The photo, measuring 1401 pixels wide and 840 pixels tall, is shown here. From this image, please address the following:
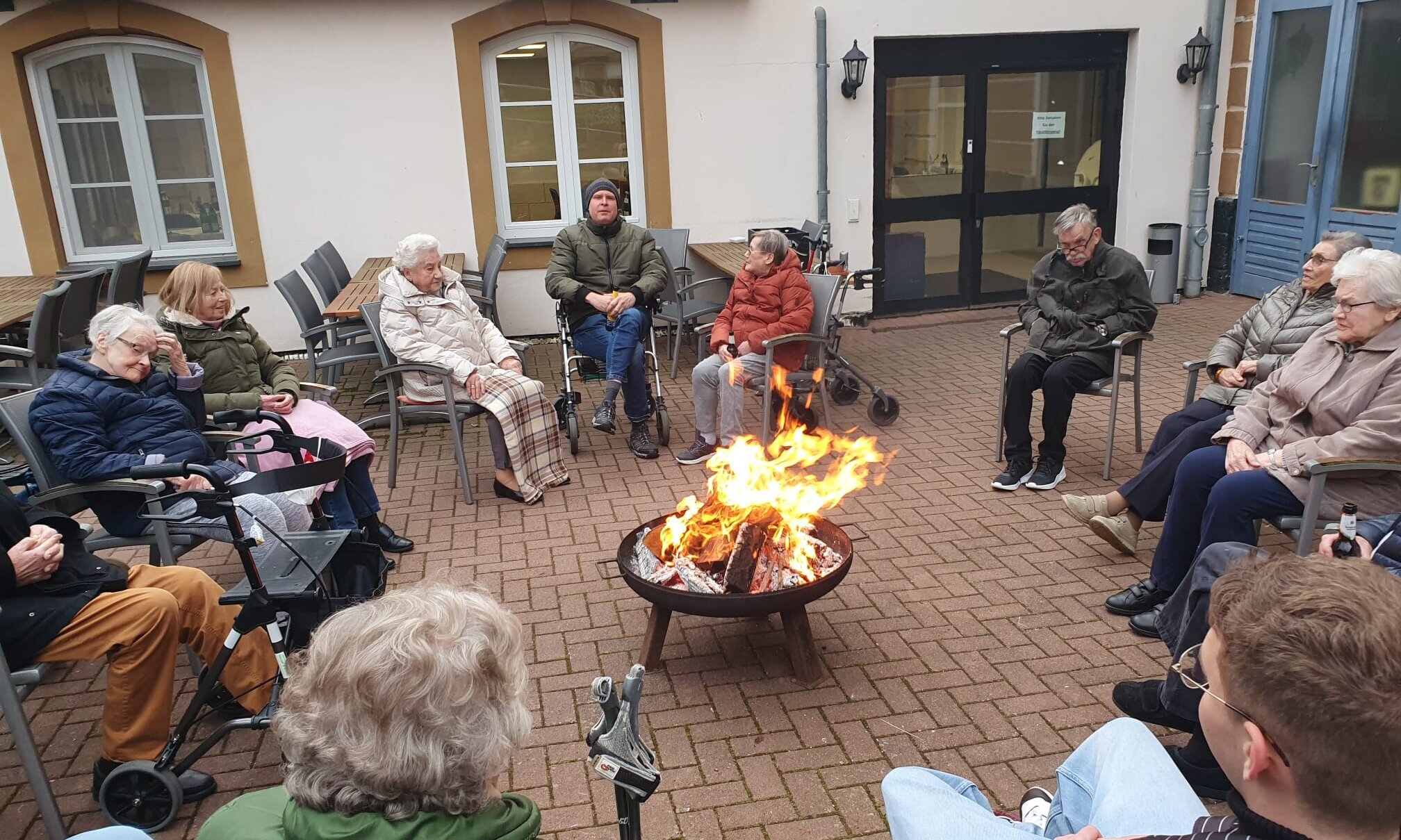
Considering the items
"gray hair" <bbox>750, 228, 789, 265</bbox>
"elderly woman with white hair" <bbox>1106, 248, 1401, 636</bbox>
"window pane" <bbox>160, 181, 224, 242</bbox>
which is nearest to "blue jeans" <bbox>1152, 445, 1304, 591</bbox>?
"elderly woman with white hair" <bbox>1106, 248, 1401, 636</bbox>

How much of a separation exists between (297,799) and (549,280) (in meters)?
4.90

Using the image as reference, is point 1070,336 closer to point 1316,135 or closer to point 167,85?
point 1316,135

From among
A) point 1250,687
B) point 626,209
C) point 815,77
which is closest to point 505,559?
point 1250,687

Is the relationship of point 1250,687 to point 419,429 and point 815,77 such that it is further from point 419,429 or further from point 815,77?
point 815,77

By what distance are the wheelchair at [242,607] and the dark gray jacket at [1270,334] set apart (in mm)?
3766

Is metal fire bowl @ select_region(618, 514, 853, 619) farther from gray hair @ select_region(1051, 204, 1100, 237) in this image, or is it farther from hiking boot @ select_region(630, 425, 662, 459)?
gray hair @ select_region(1051, 204, 1100, 237)

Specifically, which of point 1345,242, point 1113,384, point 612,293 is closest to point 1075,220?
point 1113,384

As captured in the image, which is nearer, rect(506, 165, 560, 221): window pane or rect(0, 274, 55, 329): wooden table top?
rect(0, 274, 55, 329): wooden table top

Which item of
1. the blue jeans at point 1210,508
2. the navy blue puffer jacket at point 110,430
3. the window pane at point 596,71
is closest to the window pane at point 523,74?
the window pane at point 596,71

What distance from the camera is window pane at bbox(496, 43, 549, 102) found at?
8398 millimetres

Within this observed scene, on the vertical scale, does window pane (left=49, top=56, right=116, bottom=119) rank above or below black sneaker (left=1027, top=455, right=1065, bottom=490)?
above

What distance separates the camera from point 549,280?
625 cm

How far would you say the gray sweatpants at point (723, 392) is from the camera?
229 inches

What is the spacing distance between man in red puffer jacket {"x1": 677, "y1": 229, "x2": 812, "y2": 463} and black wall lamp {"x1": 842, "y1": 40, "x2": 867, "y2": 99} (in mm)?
3297
